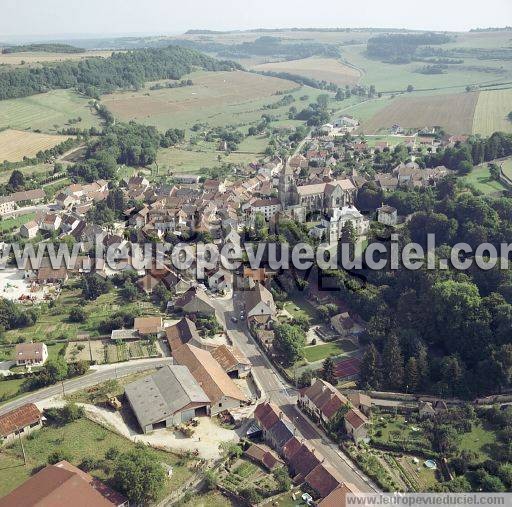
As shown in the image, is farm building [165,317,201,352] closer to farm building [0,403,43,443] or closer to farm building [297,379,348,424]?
farm building [297,379,348,424]

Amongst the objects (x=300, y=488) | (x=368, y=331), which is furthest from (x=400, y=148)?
(x=300, y=488)

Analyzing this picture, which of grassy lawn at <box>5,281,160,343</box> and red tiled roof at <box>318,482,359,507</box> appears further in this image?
grassy lawn at <box>5,281,160,343</box>

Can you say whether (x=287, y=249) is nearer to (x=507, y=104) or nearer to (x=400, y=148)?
(x=400, y=148)

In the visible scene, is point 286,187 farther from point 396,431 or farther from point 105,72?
point 105,72

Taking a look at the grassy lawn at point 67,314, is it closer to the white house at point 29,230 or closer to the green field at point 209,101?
the white house at point 29,230

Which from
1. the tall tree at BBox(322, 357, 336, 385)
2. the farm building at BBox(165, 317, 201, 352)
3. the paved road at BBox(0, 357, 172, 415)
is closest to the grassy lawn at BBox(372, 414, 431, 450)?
the tall tree at BBox(322, 357, 336, 385)

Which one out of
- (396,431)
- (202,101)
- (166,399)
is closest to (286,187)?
(166,399)

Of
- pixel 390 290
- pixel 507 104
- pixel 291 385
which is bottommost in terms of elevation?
pixel 291 385

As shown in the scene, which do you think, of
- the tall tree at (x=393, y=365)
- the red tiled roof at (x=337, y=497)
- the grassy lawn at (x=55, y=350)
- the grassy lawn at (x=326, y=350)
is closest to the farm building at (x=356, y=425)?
the tall tree at (x=393, y=365)
